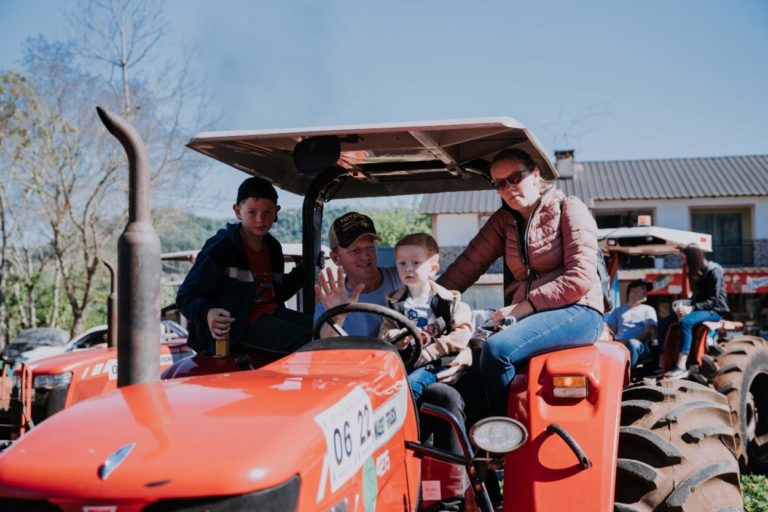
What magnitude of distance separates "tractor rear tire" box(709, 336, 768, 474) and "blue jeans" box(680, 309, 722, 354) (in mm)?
646

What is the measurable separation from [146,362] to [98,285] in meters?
23.9

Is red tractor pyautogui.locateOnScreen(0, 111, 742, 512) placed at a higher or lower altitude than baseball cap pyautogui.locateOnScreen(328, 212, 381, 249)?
lower

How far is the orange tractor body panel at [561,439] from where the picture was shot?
9.47ft

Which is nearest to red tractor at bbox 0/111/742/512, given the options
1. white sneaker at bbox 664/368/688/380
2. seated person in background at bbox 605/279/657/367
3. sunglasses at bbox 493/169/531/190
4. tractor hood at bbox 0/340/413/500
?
tractor hood at bbox 0/340/413/500

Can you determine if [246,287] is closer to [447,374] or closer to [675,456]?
[447,374]

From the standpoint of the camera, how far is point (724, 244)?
35781 millimetres

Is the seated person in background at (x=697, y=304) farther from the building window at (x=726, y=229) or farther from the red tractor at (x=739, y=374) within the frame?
the building window at (x=726, y=229)

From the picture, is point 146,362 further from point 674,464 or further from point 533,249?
point 674,464

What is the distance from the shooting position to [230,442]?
1.85 meters

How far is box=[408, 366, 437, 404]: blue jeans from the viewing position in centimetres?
318

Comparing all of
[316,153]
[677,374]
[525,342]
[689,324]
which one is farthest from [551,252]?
[689,324]

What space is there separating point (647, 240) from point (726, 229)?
98.2 ft

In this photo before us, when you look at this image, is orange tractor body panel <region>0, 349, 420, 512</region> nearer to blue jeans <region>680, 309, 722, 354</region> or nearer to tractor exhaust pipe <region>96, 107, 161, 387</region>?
tractor exhaust pipe <region>96, 107, 161, 387</region>

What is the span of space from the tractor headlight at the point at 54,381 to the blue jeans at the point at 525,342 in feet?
16.6
